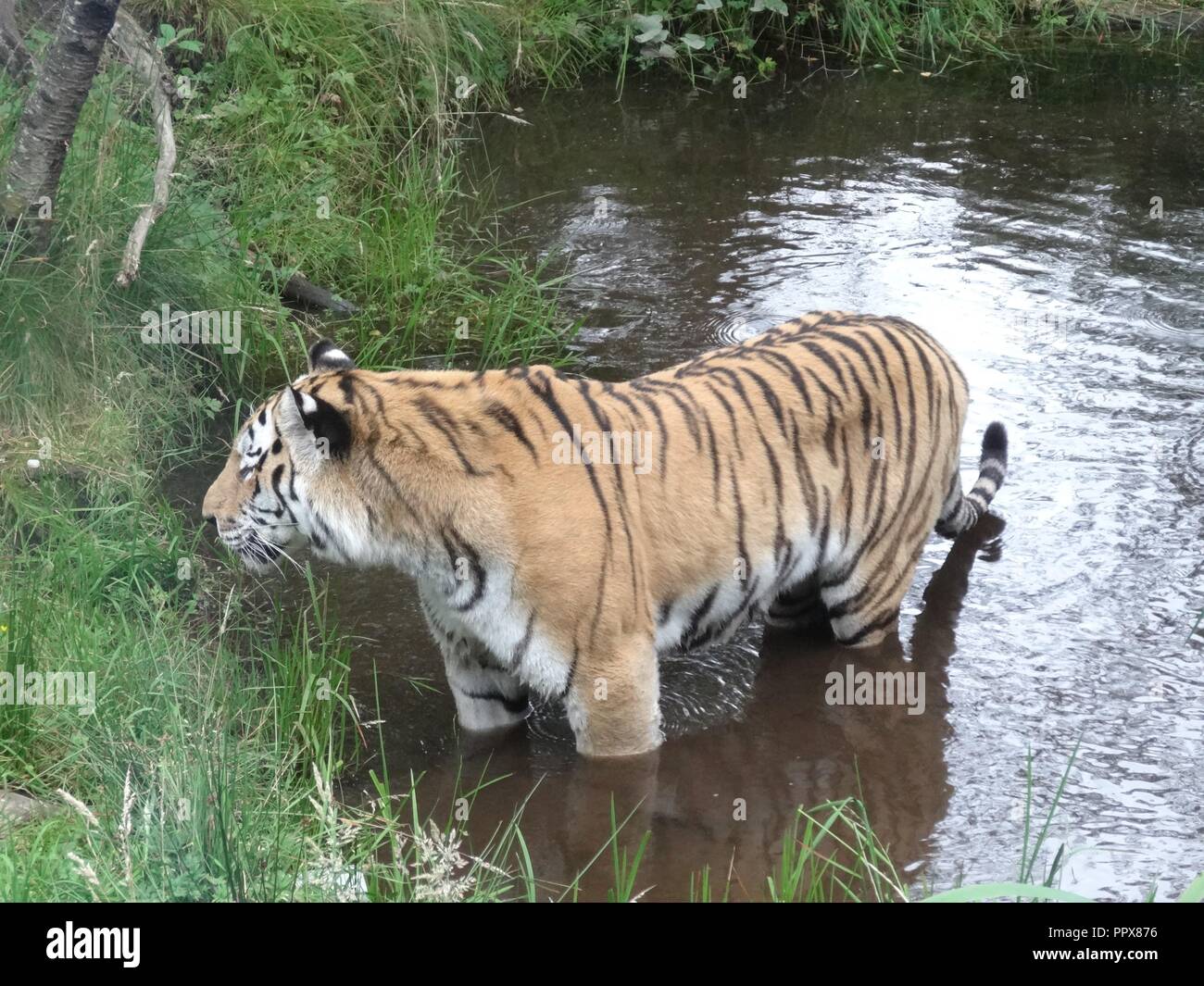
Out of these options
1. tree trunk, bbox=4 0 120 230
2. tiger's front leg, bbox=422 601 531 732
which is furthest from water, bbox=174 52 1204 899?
tree trunk, bbox=4 0 120 230

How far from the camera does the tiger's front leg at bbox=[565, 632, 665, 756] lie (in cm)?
426

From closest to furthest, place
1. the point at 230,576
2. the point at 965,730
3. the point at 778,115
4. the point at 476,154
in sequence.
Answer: the point at 965,730, the point at 230,576, the point at 476,154, the point at 778,115

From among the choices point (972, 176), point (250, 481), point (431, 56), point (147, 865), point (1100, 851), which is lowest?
point (1100, 851)

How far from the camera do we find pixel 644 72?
10844mm

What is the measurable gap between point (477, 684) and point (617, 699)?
0.56 metres

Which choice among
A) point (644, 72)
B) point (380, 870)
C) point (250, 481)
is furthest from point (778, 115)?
point (380, 870)

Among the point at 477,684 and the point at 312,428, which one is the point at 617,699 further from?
the point at 312,428

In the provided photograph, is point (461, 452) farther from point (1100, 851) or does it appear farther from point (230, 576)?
point (1100, 851)

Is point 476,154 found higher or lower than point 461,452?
higher

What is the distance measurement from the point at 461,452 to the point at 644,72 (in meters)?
7.37

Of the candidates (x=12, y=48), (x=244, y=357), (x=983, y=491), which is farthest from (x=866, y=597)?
(x=12, y=48)

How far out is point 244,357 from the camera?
21.1ft

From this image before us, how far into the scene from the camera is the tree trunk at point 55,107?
548 cm

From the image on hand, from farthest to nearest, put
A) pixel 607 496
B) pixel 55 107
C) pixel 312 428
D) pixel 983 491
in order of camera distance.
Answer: pixel 983 491 → pixel 55 107 → pixel 607 496 → pixel 312 428
